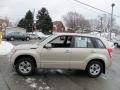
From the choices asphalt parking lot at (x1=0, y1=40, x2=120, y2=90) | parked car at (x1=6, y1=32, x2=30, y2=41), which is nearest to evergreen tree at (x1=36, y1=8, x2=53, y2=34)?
parked car at (x1=6, y1=32, x2=30, y2=41)

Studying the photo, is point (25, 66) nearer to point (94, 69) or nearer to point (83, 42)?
point (83, 42)

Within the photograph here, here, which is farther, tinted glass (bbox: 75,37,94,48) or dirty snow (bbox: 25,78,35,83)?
tinted glass (bbox: 75,37,94,48)

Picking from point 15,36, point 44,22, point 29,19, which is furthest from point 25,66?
point 29,19

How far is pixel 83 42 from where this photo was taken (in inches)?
399

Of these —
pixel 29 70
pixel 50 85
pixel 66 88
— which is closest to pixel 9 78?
pixel 29 70

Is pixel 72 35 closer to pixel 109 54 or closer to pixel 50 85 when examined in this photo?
pixel 109 54

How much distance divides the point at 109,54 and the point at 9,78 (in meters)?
3.82

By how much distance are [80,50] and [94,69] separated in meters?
0.94

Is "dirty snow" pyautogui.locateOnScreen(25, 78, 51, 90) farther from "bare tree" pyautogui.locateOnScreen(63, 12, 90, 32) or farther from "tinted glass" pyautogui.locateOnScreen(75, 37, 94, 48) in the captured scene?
"bare tree" pyautogui.locateOnScreen(63, 12, 90, 32)

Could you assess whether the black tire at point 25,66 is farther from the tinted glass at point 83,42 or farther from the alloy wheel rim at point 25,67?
the tinted glass at point 83,42

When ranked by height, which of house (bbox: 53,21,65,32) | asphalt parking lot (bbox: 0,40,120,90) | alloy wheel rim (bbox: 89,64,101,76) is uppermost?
house (bbox: 53,21,65,32)

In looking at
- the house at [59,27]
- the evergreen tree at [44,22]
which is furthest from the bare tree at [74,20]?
the evergreen tree at [44,22]

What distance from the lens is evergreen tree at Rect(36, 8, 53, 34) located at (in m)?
83.7

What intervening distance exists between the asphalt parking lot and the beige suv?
1.23 ft
